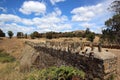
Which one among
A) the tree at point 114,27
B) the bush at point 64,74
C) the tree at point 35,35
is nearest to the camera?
the bush at point 64,74

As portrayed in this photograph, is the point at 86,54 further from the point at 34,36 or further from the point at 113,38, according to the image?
the point at 34,36

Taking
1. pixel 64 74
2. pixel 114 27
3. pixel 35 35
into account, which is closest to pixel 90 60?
pixel 64 74

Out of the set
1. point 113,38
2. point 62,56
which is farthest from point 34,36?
point 62,56

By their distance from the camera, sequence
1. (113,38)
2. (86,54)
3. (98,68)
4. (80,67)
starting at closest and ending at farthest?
(98,68), (86,54), (80,67), (113,38)

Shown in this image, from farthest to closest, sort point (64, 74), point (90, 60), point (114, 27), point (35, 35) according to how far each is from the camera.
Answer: point (35, 35) → point (114, 27) → point (64, 74) → point (90, 60)

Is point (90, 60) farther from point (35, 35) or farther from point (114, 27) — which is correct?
point (35, 35)

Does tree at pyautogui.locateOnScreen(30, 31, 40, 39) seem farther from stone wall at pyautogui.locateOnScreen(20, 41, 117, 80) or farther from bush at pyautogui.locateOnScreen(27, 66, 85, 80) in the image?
bush at pyautogui.locateOnScreen(27, 66, 85, 80)

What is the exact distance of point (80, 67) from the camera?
5824 mm

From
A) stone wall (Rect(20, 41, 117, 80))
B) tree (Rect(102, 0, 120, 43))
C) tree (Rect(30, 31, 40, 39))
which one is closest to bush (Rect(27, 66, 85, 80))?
stone wall (Rect(20, 41, 117, 80))

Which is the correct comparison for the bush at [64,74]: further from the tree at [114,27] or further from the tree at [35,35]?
the tree at [35,35]

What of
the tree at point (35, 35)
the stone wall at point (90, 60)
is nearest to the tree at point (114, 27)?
the stone wall at point (90, 60)

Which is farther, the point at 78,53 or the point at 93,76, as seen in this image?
the point at 78,53

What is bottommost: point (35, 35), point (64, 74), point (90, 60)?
point (64, 74)

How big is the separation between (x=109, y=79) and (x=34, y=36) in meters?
50.5
